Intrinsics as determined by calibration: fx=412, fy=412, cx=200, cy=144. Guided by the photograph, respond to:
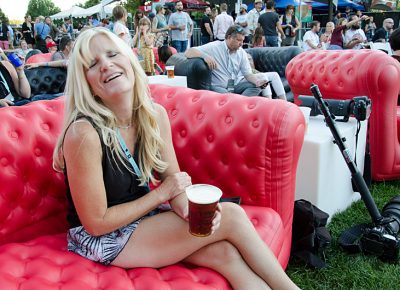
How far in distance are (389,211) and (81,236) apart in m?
1.93

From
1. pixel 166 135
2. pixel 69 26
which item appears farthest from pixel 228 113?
pixel 69 26

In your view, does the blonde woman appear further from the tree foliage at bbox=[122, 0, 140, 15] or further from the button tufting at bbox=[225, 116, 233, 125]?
the tree foliage at bbox=[122, 0, 140, 15]

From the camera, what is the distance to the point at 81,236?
1.68 m

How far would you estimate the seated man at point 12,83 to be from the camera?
361 cm

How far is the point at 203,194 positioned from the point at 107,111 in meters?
0.54

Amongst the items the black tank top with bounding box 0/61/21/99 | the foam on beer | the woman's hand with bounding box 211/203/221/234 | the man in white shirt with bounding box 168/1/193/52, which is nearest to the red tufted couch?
the woman's hand with bounding box 211/203/221/234

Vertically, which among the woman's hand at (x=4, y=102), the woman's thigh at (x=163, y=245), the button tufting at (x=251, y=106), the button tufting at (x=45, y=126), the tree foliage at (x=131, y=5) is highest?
the tree foliage at (x=131, y=5)

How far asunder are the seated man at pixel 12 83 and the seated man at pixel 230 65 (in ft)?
6.23

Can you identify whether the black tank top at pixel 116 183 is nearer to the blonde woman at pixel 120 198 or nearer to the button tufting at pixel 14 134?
the blonde woman at pixel 120 198

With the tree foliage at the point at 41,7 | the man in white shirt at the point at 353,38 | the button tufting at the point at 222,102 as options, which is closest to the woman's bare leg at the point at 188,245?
the button tufting at the point at 222,102

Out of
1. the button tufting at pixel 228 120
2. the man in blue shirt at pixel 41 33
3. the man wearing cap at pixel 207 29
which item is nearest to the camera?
the button tufting at pixel 228 120

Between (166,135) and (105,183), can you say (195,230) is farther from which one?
(166,135)

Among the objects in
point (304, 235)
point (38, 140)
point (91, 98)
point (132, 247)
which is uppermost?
point (91, 98)

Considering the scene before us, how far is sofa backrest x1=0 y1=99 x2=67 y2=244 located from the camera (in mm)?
1820
